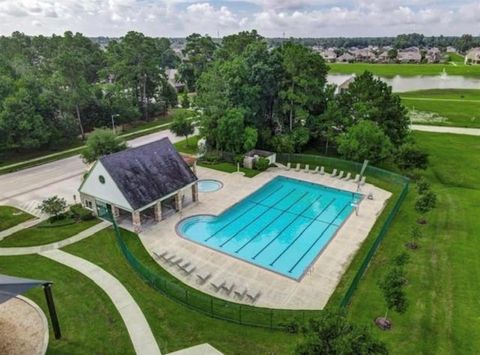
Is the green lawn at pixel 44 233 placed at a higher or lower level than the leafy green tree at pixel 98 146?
lower

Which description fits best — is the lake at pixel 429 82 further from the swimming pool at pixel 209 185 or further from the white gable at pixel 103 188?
the white gable at pixel 103 188

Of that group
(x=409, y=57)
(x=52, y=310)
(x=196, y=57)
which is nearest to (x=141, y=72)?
(x=196, y=57)

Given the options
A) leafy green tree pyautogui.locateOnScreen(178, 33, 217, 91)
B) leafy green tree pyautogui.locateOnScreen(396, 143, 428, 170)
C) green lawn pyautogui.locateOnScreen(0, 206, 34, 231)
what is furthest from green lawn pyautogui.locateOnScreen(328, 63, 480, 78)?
green lawn pyautogui.locateOnScreen(0, 206, 34, 231)

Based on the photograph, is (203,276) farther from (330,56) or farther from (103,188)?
(330,56)

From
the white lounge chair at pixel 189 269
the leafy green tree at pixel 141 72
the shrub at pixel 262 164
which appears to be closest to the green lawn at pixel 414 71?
the leafy green tree at pixel 141 72

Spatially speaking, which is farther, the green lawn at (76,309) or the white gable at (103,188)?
the white gable at (103,188)

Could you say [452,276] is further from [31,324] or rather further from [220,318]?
[31,324]
